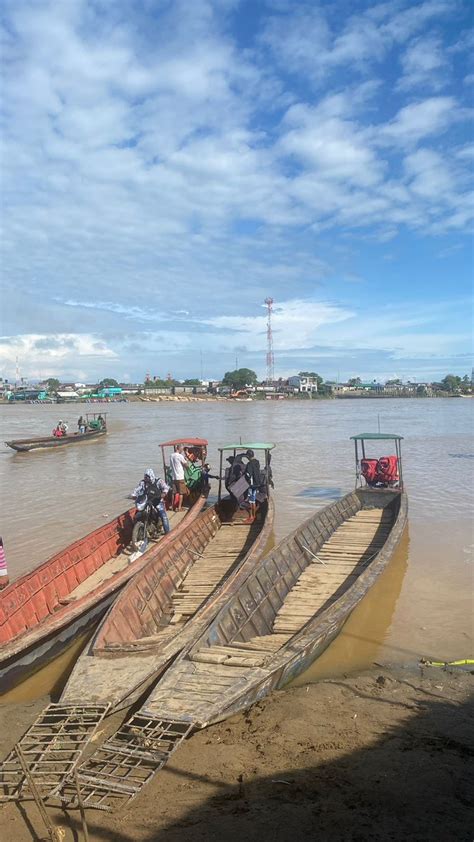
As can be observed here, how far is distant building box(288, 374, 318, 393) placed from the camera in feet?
395

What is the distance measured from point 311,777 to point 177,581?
4.34 meters

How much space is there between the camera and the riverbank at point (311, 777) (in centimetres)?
355

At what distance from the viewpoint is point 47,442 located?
30000 millimetres

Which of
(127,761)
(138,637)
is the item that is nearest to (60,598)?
(138,637)

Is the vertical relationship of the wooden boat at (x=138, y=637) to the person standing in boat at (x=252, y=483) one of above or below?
below

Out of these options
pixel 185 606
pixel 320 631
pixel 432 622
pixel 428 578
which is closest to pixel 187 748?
pixel 320 631

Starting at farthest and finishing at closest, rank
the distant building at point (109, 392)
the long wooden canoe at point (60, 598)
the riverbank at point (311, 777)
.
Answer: the distant building at point (109, 392) < the long wooden canoe at point (60, 598) < the riverbank at point (311, 777)

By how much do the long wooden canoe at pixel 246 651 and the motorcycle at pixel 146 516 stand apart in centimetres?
249

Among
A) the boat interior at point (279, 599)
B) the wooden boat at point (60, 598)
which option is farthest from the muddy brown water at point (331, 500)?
the boat interior at point (279, 599)

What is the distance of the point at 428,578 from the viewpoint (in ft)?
31.1

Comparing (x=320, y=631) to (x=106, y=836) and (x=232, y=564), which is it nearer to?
(x=106, y=836)

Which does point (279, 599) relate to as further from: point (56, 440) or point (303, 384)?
point (303, 384)

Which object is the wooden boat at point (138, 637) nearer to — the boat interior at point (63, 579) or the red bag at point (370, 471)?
the boat interior at point (63, 579)

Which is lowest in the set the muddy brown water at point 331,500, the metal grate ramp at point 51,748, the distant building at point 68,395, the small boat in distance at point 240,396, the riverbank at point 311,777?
the muddy brown water at point 331,500
